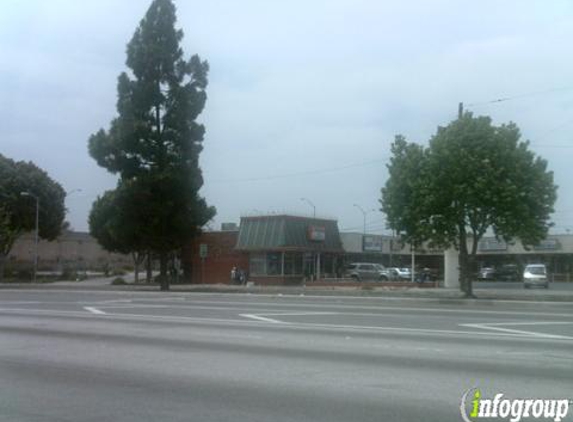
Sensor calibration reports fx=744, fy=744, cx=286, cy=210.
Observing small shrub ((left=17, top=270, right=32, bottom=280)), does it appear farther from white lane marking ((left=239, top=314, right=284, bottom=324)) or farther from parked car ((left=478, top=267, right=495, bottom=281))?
white lane marking ((left=239, top=314, right=284, bottom=324))

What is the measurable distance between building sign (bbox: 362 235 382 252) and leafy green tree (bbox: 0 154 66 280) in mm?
31661

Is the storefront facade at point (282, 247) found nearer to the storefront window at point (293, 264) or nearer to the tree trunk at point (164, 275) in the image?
the storefront window at point (293, 264)

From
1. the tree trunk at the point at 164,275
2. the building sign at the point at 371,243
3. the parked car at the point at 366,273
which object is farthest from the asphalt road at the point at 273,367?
the building sign at the point at 371,243

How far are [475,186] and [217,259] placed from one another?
3049cm

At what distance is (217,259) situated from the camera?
59.9 metres

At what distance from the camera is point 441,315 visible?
23531mm

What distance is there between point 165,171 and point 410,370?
35.6 meters

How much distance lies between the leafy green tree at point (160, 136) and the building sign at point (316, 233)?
1303cm

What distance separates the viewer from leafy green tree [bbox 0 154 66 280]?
7162cm

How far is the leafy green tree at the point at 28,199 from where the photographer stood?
71.6 meters

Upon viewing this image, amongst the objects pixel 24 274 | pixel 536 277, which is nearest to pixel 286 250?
pixel 536 277

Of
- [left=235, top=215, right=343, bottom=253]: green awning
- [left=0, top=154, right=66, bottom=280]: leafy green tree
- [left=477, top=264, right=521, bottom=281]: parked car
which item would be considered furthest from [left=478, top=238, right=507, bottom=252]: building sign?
[left=0, top=154, right=66, bottom=280]: leafy green tree

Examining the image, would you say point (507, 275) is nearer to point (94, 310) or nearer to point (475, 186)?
point (475, 186)

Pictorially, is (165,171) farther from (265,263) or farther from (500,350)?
(500,350)
